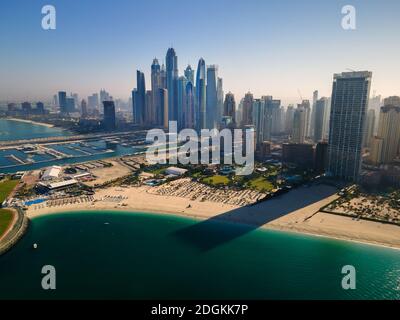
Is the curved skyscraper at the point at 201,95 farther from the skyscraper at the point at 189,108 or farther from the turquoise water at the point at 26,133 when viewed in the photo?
the turquoise water at the point at 26,133

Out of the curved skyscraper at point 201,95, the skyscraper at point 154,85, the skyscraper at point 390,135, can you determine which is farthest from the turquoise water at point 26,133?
the skyscraper at point 390,135

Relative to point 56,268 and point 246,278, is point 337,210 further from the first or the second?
point 56,268

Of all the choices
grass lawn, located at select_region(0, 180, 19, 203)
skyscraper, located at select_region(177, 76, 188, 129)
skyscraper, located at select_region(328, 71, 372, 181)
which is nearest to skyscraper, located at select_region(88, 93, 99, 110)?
skyscraper, located at select_region(177, 76, 188, 129)

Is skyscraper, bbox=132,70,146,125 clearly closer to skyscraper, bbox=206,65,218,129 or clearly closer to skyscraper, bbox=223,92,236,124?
skyscraper, bbox=206,65,218,129
